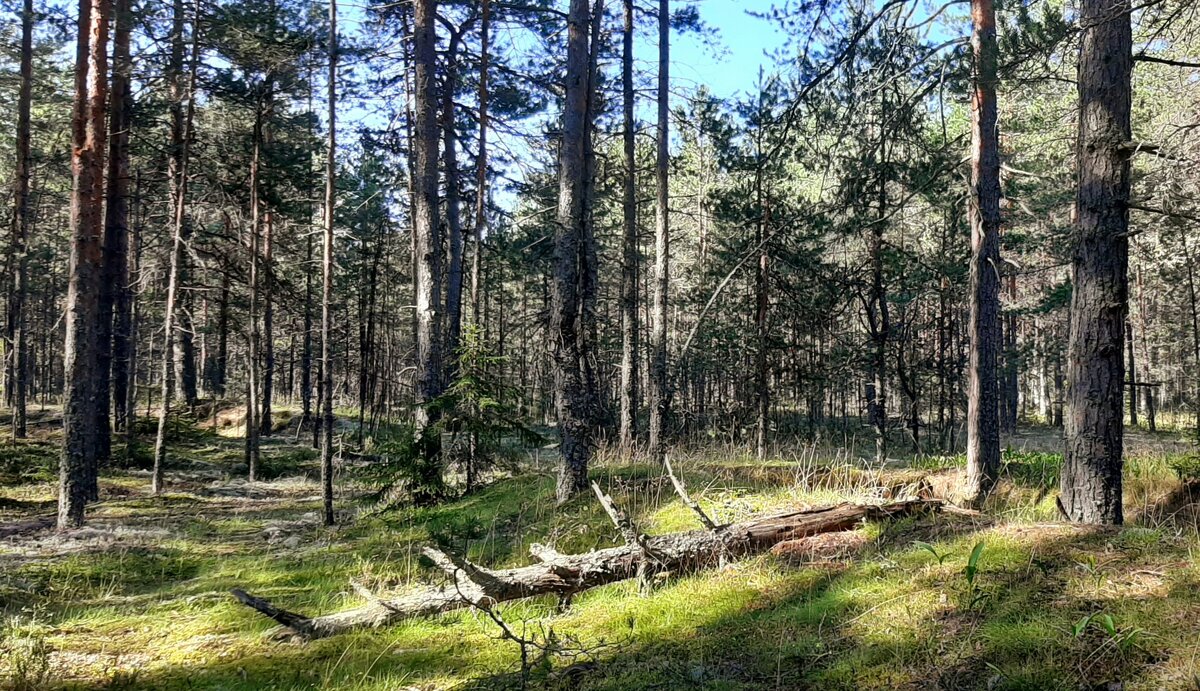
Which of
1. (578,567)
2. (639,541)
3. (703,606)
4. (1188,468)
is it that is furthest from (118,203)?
(1188,468)

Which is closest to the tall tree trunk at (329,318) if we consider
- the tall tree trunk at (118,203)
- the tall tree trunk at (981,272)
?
the tall tree trunk at (118,203)

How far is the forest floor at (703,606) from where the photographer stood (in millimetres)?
3287

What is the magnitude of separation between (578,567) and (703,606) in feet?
3.31

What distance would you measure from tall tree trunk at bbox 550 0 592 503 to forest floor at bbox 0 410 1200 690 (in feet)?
1.68

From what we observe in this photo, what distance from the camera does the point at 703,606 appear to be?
15.2 ft

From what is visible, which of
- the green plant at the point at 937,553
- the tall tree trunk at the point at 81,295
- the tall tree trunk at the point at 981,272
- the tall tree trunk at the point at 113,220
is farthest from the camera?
the tall tree trunk at the point at 113,220

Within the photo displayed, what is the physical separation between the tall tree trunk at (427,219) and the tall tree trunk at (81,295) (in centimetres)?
433

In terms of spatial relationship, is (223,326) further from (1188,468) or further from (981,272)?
(1188,468)

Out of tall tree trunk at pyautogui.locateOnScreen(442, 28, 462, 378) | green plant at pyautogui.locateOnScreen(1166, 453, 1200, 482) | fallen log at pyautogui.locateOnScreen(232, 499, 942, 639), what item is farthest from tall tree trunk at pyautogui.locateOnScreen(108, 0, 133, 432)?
green plant at pyautogui.locateOnScreen(1166, 453, 1200, 482)

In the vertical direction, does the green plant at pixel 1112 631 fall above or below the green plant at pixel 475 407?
below

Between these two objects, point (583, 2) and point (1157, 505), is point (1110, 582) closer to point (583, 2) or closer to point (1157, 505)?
point (1157, 505)

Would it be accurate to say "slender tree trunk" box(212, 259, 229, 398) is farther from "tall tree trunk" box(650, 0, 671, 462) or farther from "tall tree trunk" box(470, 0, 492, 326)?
"tall tree trunk" box(650, 0, 671, 462)

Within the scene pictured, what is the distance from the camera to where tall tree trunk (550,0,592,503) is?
311 inches

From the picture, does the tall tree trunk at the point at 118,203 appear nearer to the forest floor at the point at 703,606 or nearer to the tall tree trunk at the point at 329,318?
the tall tree trunk at the point at 329,318
